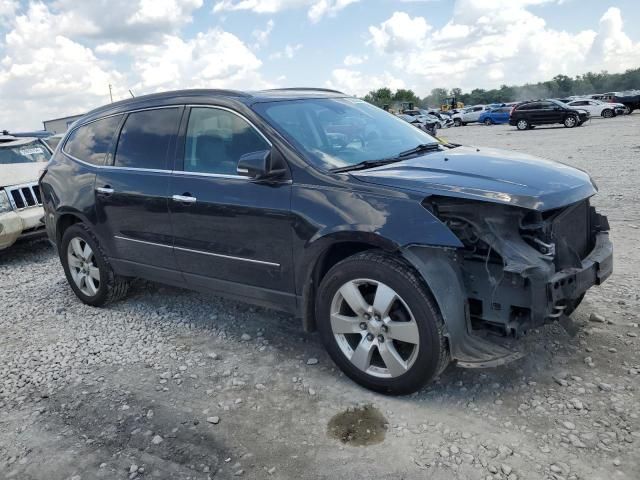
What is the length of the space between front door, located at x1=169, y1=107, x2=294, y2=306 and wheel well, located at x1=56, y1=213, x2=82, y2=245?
169 cm

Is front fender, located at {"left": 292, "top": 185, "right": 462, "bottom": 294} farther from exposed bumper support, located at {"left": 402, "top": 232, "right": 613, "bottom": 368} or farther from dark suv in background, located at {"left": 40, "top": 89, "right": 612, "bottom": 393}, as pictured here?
exposed bumper support, located at {"left": 402, "top": 232, "right": 613, "bottom": 368}

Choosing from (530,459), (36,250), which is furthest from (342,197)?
(36,250)

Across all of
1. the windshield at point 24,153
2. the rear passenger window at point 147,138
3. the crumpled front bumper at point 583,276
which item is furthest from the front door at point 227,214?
the windshield at point 24,153

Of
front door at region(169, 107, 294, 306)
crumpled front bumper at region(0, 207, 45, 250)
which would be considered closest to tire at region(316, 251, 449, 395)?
front door at region(169, 107, 294, 306)

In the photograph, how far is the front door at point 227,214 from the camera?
3.78 meters

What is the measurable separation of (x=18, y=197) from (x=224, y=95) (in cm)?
485

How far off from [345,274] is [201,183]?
1.40 m

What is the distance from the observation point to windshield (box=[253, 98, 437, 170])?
382 cm

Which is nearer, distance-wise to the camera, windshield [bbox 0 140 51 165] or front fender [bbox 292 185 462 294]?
front fender [bbox 292 185 462 294]

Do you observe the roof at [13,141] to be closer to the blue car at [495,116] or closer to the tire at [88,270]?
the tire at [88,270]

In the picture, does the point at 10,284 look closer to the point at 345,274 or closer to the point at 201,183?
the point at 201,183

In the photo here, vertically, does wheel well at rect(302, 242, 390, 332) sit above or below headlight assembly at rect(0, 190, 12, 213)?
below

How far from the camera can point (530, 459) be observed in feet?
9.12

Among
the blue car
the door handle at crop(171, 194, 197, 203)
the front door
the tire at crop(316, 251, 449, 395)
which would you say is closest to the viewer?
the tire at crop(316, 251, 449, 395)
